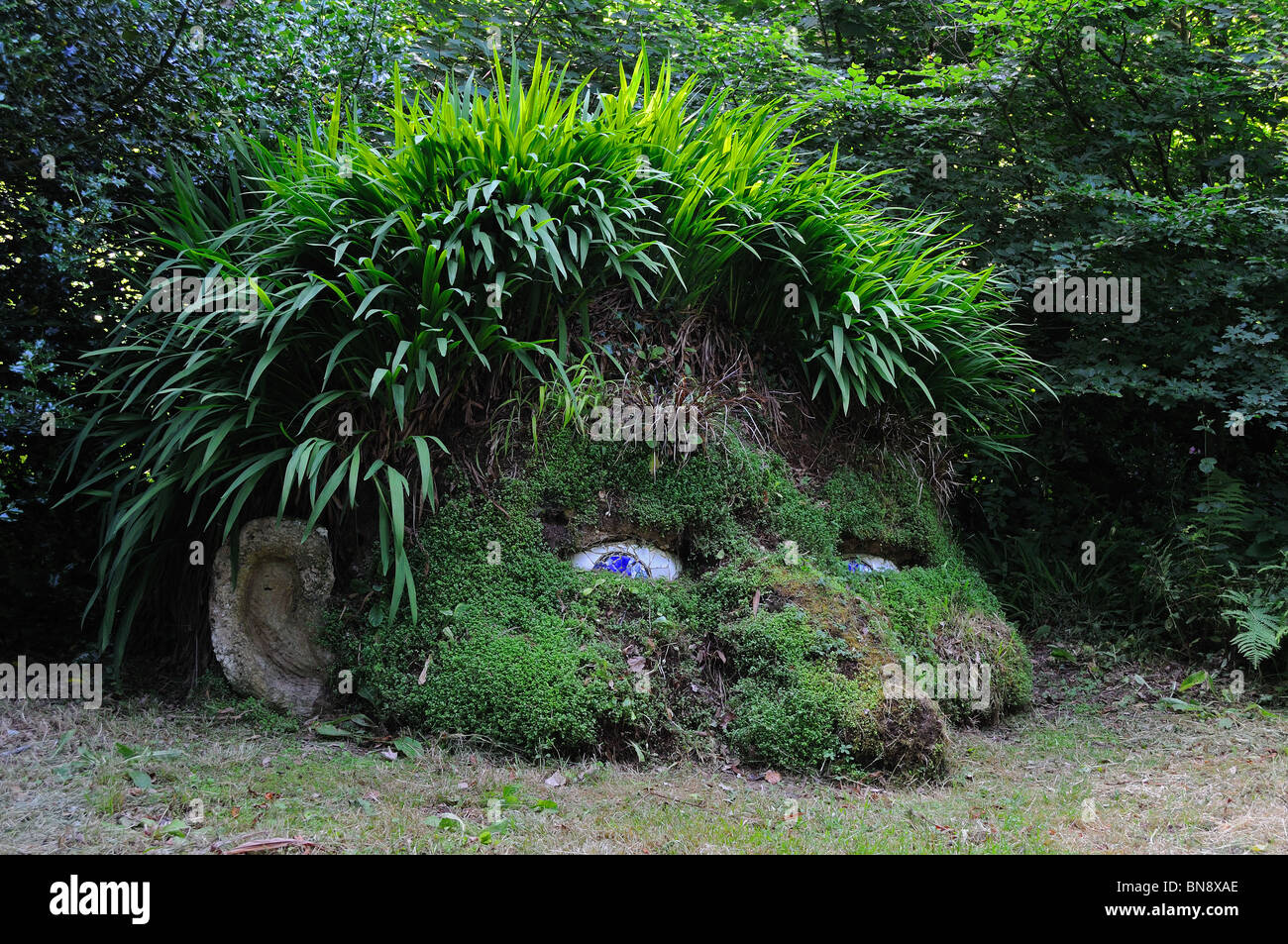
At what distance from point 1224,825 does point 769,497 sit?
6.72 feet

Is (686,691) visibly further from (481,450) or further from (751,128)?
(751,128)

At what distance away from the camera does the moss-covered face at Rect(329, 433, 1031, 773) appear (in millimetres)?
3461

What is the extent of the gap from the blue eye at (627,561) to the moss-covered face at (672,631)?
4 cm

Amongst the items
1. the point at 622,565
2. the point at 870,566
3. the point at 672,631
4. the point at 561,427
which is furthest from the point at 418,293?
the point at 870,566

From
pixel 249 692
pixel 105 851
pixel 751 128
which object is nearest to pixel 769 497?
pixel 751 128

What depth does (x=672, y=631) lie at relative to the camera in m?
3.71

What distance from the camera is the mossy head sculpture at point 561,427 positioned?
354 cm

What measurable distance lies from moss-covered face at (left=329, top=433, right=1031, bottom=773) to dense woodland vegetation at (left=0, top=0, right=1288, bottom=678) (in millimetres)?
354

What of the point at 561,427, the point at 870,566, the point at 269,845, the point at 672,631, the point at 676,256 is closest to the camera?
the point at 269,845

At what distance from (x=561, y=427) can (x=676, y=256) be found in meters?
0.95

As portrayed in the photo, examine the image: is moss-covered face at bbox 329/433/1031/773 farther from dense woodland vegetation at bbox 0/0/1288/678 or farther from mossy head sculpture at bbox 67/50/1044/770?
dense woodland vegetation at bbox 0/0/1288/678

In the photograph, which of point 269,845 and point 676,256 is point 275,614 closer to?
point 269,845

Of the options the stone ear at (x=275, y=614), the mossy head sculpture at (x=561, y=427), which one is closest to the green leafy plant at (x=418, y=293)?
the mossy head sculpture at (x=561, y=427)

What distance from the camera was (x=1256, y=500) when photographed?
534cm
